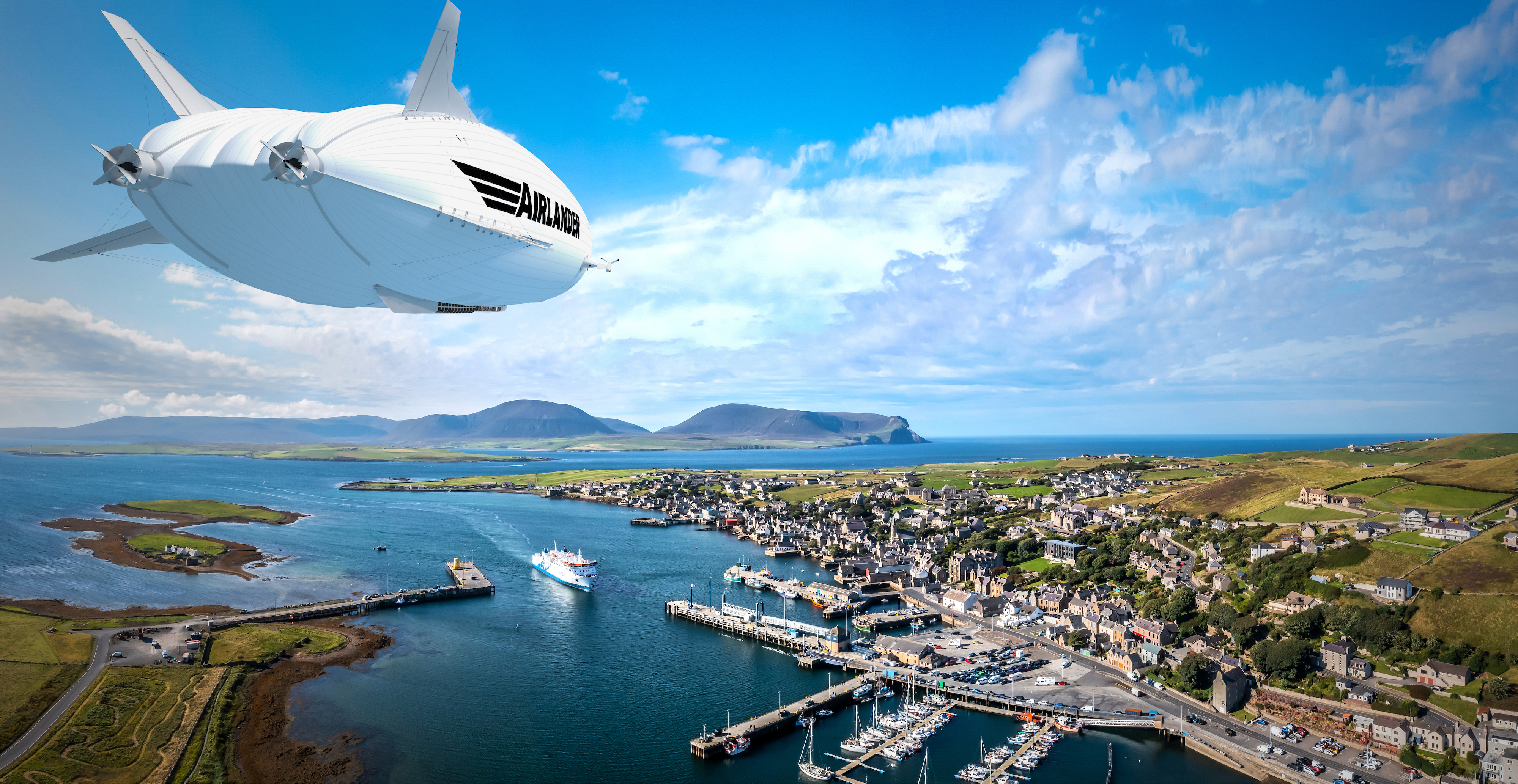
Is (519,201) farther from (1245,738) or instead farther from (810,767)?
(1245,738)

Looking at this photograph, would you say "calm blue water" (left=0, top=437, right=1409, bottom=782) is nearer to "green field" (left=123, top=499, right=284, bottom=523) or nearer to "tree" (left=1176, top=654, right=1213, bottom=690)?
"green field" (left=123, top=499, right=284, bottom=523)

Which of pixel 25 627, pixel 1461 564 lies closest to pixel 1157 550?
pixel 1461 564

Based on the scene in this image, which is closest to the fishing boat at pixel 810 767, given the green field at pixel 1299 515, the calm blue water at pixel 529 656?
the calm blue water at pixel 529 656

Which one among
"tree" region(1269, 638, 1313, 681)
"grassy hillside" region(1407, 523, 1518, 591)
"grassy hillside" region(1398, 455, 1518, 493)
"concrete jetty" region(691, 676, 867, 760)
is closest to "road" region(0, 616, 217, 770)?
"concrete jetty" region(691, 676, 867, 760)

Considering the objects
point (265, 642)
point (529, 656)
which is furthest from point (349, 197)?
point (265, 642)

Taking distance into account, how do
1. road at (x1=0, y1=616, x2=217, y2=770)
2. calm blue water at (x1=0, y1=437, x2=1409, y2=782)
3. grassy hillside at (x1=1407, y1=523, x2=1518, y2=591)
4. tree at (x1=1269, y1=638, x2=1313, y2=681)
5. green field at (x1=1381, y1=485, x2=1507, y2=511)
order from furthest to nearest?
green field at (x1=1381, y1=485, x2=1507, y2=511) < grassy hillside at (x1=1407, y1=523, x2=1518, y2=591) < tree at (x1=1269, y1=638, x2=1313, y2=681) < calm blue water at (x1=0, y1=437, x2=1409, y2=782) < road at (x1=0, y1=616, x2=217, y2=770)
